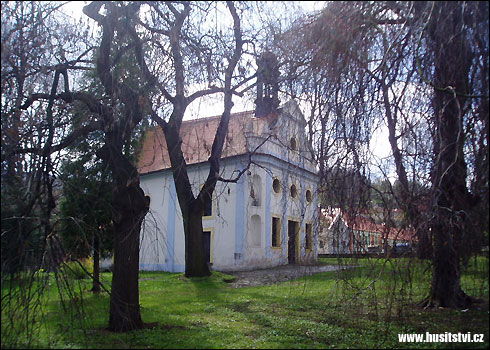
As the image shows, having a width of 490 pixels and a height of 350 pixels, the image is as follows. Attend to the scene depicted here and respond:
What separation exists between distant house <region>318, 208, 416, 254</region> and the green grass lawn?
0.21 metres

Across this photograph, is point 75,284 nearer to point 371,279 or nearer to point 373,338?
point 371,279

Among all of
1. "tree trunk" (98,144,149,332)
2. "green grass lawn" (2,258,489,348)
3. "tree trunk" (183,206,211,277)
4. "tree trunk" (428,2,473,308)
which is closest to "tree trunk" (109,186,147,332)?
"tree trunk" (98,144,149,332)

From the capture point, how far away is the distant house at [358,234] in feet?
18.5

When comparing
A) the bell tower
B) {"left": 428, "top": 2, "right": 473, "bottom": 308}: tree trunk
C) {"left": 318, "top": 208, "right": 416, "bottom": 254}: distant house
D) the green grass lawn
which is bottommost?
the green grass lawn

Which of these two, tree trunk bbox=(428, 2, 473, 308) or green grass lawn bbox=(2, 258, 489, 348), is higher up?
tree trunk bbox=(428, 2, 473, 308)

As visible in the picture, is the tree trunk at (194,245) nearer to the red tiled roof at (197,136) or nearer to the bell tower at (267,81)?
the red tiled roof at (197,136)

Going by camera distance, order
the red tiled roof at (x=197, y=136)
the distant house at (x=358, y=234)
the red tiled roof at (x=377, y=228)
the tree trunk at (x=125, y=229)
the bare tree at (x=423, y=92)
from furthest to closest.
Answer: the red tiled roof at (x=197, y=136) < the tree trunk at (x=125, y=229) < the distant house at (x=358, y=234) < the red tiled roof at (x=377, y=228) < the bare tree at (x=423, y=92)

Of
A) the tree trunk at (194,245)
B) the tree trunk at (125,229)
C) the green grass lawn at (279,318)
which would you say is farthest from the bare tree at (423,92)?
the tree trunk at (194,245)

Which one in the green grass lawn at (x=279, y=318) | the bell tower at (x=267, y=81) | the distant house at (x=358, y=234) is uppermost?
the bell tower at (x=267, y=81)

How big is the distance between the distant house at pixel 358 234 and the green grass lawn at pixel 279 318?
208 millimetres

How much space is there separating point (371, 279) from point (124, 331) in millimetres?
3778

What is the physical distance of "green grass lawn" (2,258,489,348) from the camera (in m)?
5.23

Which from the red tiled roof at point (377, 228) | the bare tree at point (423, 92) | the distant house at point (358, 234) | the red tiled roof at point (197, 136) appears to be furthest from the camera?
the red tiled roof at point (197, 136)

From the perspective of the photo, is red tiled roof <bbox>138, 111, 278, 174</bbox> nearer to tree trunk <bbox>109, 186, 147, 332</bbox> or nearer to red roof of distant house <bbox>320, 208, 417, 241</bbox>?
tree trunk <bbox>109, 186, 147, 332</bbox>
